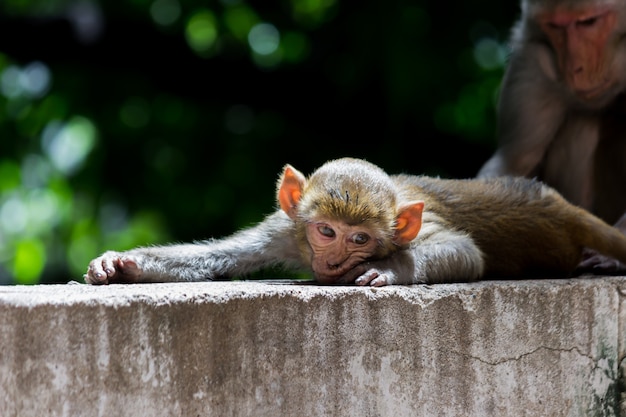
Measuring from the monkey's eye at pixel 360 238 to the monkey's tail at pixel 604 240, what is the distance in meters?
1.31

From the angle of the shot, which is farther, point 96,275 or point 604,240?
point 604,240

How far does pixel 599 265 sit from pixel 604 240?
0.13m

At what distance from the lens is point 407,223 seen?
3936 mm

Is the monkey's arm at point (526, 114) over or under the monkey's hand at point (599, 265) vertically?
over

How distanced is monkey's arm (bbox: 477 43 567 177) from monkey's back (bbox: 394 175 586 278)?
4.76 feet

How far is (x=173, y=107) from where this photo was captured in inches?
329

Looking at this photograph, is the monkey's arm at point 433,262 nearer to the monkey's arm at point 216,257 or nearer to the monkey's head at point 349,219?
the monkey's head at point 349,219

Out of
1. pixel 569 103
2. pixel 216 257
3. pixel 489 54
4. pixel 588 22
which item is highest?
pixel 588 22

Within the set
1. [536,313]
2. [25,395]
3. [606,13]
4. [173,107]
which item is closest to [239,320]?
[25,395]

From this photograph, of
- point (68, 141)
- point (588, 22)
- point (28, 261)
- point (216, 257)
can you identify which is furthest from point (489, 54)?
point (216, 257)

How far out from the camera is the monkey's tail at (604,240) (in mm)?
4516

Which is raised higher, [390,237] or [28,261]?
[390,237]

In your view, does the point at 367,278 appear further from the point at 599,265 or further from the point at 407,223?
the point at 599,265

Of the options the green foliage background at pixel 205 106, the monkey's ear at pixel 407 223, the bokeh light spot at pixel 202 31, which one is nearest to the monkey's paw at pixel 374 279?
the monkey's ear at pixel 407 223
